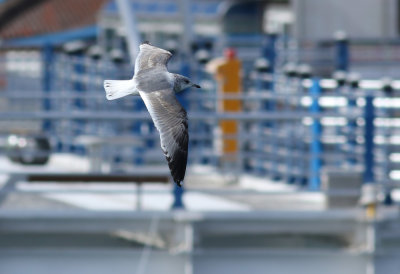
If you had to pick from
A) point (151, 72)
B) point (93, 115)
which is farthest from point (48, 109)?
point (151, 72)

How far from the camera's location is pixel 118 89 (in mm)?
5242

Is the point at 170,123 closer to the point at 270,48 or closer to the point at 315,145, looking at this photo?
the point at 315,145

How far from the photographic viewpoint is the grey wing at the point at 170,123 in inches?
195

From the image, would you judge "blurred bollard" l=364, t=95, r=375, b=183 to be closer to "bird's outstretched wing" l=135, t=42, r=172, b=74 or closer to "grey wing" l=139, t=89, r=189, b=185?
"bird's outstretched wing" l=135, t=42, r=172, b=74

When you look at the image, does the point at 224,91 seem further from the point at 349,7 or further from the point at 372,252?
the point at 349,7

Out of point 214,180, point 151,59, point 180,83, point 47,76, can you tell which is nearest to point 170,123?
point 180,83

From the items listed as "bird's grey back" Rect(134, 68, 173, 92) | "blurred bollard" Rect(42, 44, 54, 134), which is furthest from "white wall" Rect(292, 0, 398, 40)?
"bird's grey back" Rect(134, 68, 173, 92)

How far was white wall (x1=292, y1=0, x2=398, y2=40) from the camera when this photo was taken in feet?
66.7

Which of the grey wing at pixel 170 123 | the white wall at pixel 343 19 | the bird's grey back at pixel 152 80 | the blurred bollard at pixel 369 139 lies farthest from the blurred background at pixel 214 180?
the grey wing at pixel 170 123

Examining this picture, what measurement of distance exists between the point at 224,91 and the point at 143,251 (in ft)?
10.8

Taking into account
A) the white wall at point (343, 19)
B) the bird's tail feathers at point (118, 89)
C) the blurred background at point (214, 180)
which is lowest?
the blurred background at point (214, 180)

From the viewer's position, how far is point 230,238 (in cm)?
1013

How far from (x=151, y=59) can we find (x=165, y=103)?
70 cm

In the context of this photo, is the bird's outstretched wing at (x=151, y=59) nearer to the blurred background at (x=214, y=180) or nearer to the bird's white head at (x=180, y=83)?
the bird's white head at (x=180, y=83)
